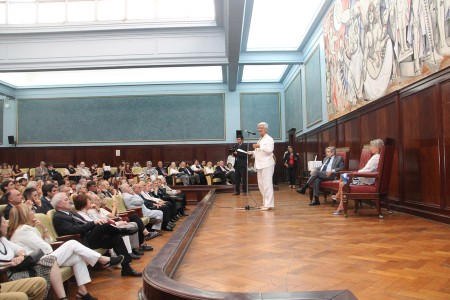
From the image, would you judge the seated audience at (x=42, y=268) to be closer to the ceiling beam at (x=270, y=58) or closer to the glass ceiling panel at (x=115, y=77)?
the ceiling beam at (x=270, y=58)

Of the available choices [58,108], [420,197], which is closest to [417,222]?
[420,197]

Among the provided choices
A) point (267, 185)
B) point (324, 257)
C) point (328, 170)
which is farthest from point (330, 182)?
point (324, 257)

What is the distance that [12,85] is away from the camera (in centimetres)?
1582

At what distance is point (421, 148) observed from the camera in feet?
17.2

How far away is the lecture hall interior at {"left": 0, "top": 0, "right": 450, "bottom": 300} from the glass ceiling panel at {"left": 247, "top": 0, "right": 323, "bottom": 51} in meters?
0.05

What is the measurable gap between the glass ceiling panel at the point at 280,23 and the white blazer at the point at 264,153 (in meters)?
4.11

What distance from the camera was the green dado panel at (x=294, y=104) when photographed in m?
13.1

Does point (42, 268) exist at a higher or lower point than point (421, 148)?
lower

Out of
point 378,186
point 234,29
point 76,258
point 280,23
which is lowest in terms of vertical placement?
point 76,258

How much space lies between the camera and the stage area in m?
2.27

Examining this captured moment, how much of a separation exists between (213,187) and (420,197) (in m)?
6.61

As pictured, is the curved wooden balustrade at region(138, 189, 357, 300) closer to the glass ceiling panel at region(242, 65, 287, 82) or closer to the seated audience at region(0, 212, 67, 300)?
the seated audience at region(0, 212, 67, 300)

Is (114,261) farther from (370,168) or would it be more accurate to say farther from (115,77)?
(115,77)

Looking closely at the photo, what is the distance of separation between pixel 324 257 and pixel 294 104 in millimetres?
11564
